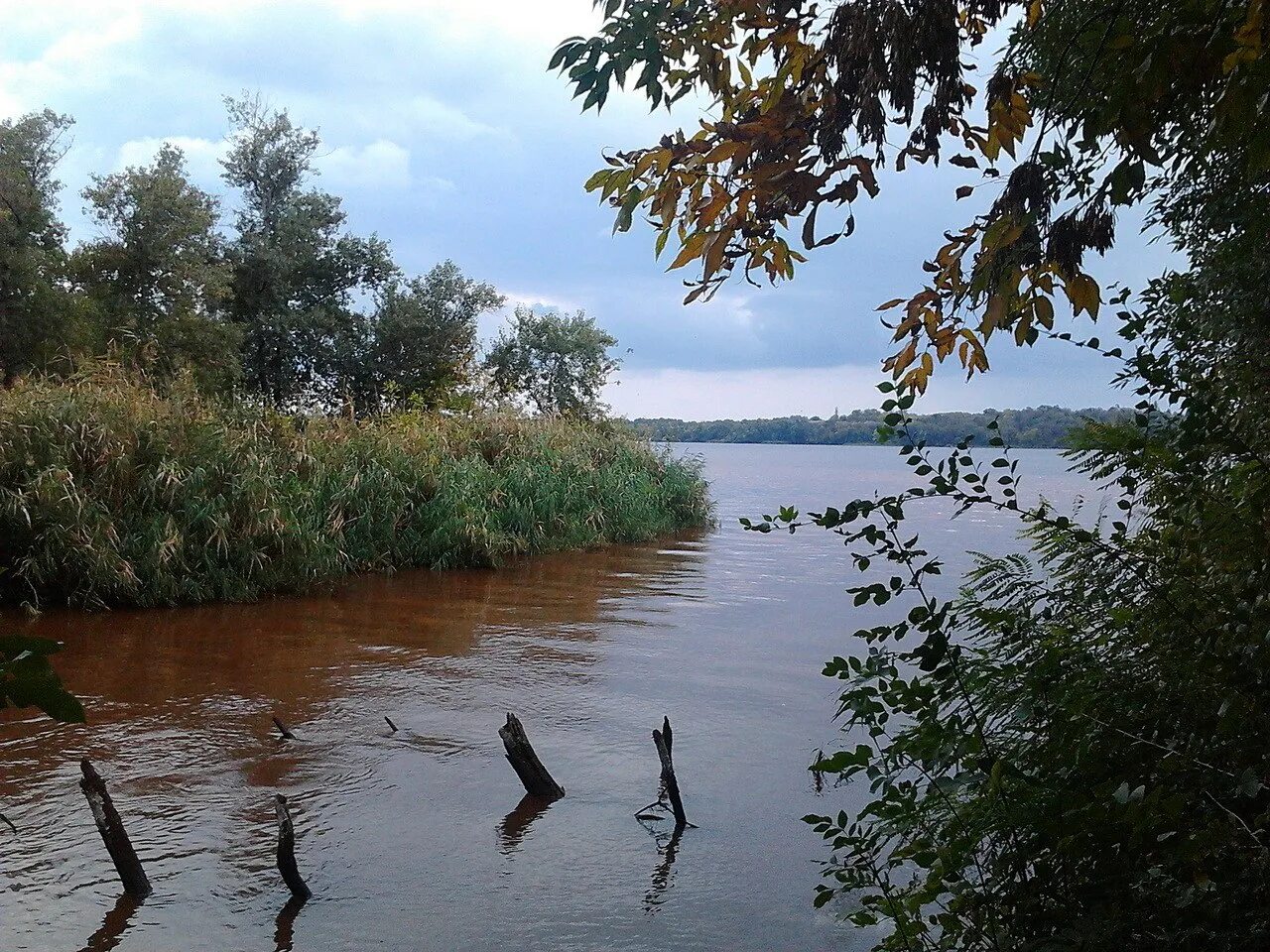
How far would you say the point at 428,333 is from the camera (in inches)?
1053

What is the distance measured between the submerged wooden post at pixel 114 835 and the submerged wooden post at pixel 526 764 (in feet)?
5.54

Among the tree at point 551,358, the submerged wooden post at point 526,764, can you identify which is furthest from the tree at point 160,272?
the submerged wooden post at point 526,764

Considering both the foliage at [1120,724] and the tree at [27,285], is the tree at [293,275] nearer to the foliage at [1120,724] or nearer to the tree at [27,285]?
the tree at [27,285]

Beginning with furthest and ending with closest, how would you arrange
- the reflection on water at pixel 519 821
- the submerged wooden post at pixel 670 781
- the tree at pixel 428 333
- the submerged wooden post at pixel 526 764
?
the tree at pixel 428 333 < the submerged wooden post at pixel 526 764 < the submerged wooden post at pixel 670 781 < the reflection on water at pixel 519 821

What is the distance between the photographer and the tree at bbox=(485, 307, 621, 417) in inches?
1128

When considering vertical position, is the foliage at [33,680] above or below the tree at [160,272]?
below

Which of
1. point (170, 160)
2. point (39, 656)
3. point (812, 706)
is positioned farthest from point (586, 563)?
point (170, 160)

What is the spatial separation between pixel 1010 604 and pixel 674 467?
16824mm

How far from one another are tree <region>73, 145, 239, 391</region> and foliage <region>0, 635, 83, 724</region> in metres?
22.4

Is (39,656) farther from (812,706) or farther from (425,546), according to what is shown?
(425,546)

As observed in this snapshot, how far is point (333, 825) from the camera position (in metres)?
4.99

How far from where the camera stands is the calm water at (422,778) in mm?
4070

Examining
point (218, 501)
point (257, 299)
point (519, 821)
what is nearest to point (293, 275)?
point (257, 299)

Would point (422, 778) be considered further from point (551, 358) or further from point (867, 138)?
point (551, 358)
